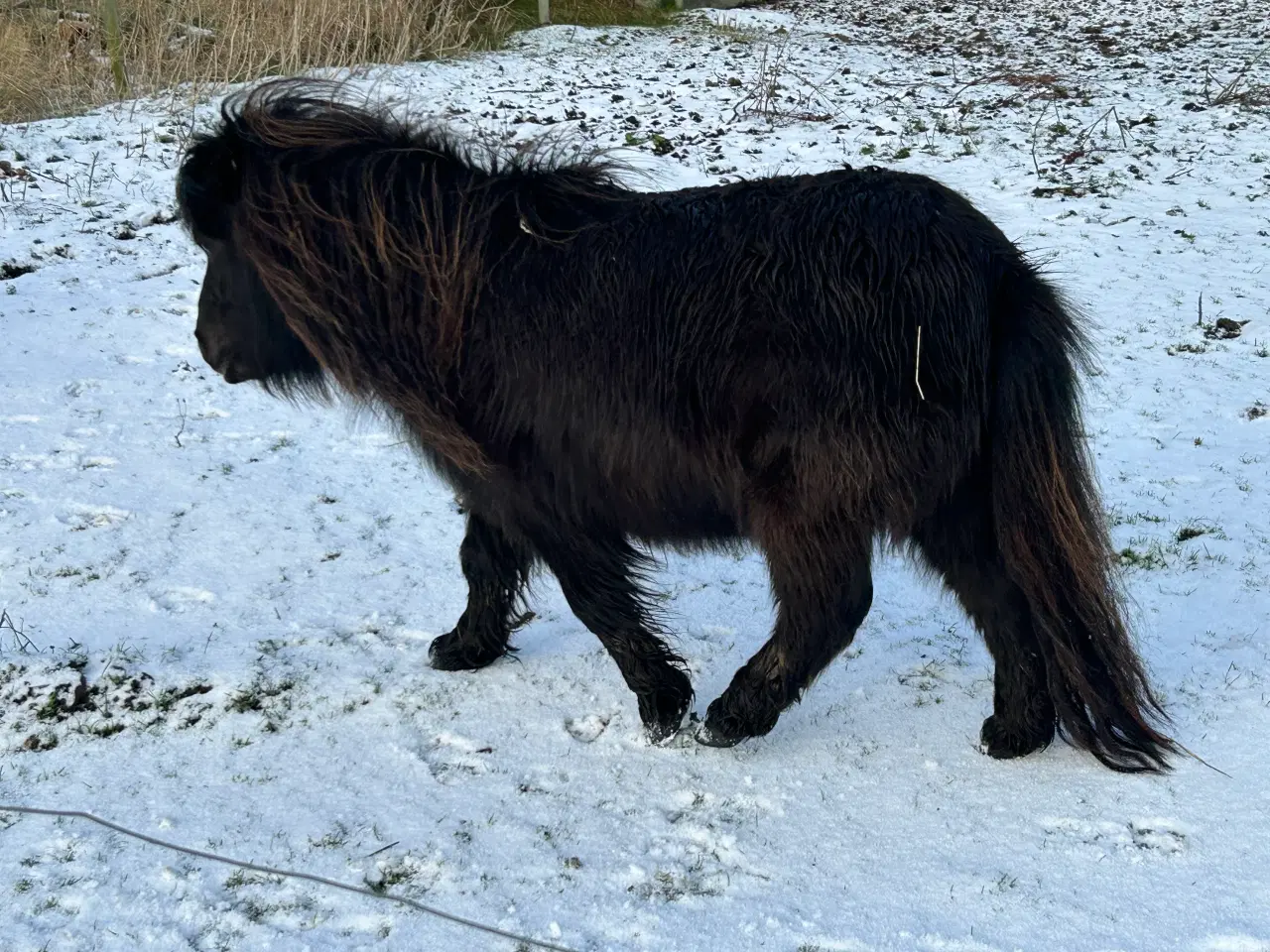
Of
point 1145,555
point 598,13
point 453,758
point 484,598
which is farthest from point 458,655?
point 598,13

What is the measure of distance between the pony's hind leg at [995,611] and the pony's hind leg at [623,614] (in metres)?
0.78

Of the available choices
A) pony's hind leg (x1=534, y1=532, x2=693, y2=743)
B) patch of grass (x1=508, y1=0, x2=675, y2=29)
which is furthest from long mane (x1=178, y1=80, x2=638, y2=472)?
patch of grass (x1=508, y1=0, x2=675, y2=29)

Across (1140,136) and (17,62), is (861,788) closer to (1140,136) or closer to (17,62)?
(1140,136)

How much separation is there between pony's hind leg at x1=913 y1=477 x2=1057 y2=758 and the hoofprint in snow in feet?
0.30

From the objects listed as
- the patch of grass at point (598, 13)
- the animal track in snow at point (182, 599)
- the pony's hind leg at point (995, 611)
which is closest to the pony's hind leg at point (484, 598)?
the animal track in snow at point (182, 599)

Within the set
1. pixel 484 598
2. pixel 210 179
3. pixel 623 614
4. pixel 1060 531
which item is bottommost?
pixel 484 598

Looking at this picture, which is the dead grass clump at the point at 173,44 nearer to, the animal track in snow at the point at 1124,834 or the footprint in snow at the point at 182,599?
the footprint in snow at the point at 182,599

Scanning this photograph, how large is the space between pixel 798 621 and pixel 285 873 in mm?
1378

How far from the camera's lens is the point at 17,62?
910 centimetres

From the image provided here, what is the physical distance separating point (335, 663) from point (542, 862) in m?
1.17

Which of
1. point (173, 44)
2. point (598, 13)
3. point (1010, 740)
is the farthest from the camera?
point (598, 13)

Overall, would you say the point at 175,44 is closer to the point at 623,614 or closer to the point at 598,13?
the point at 598,13

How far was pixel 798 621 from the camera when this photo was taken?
107 inches

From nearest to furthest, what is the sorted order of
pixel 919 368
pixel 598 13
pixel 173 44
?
pixel 919 368 < pixel 173 44 < pixel 598 13
